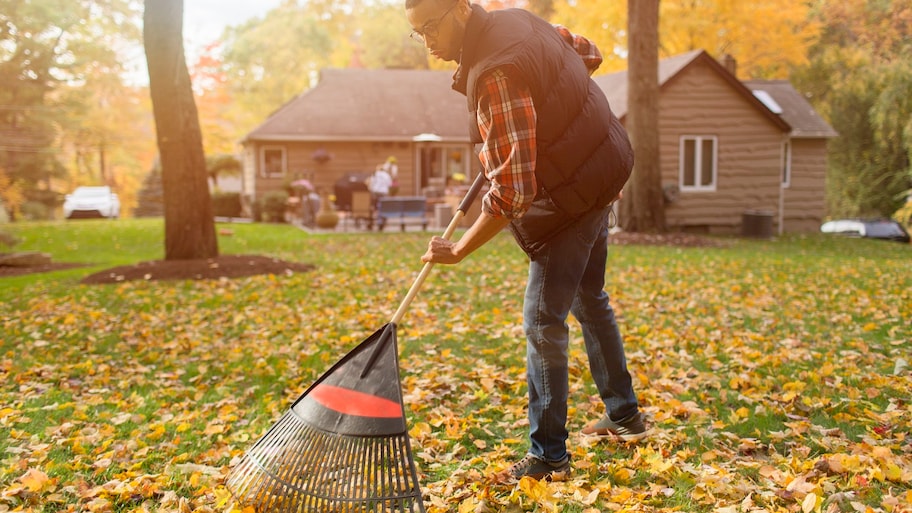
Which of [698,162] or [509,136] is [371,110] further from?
[509,136]

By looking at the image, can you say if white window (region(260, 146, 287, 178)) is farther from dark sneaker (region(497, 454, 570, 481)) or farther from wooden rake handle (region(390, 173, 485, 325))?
dark sneaker (region(497, 454, 570, 481))

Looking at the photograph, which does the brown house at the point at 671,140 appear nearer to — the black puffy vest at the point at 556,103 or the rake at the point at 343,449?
the black puffy vest at the point at 556,103

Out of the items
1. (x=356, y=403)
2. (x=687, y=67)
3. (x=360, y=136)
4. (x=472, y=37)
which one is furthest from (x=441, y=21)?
(x=360, y=136)

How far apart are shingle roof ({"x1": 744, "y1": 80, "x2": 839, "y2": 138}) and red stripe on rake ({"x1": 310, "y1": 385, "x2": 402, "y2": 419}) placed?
2255cm

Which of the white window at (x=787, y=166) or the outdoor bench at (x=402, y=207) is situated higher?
the white window at (x=787, y=166)

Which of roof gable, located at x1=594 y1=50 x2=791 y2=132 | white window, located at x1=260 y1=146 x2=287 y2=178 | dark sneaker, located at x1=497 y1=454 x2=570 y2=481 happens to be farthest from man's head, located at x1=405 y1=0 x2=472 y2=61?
white window, located at x1=260 y1=146 x2=287 y2=178

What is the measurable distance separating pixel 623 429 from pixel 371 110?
2575 centimetres

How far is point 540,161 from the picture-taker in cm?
308

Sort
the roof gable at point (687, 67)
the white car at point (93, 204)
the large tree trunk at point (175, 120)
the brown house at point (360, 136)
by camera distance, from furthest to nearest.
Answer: the white car at point (93, 204)
the brown house at point (360, 136)
the roof gable at point (687, 67)
the large tree trunk at point (175, 120)

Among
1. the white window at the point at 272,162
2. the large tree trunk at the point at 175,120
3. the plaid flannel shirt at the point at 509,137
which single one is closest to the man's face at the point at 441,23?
the plaid flannel shirt at the point at 509,137

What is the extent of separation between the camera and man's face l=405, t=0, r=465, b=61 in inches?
115

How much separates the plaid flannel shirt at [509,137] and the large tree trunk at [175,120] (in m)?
8.35

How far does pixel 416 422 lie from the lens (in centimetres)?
421

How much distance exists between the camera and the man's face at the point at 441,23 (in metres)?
2.91
